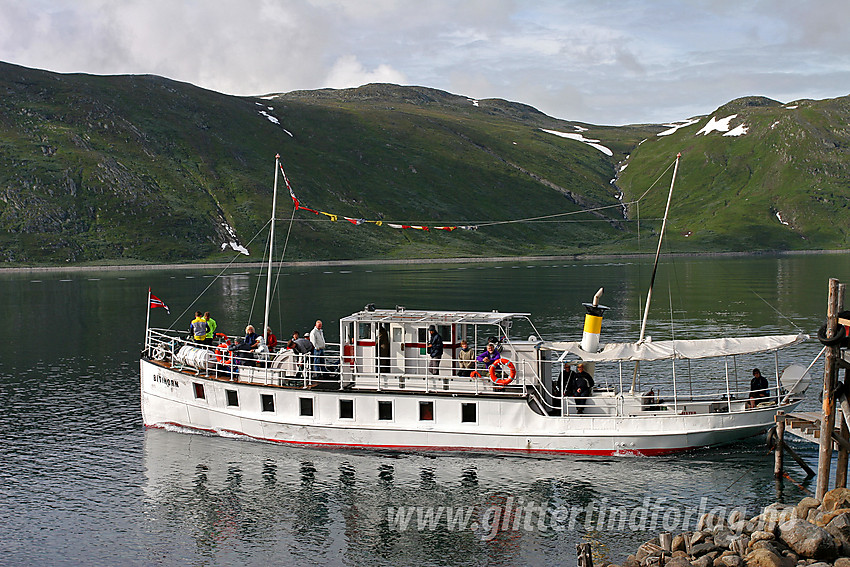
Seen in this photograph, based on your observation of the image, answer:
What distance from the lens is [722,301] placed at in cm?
9831

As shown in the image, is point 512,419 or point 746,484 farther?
point 512,419

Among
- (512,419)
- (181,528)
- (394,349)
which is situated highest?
(394,349)

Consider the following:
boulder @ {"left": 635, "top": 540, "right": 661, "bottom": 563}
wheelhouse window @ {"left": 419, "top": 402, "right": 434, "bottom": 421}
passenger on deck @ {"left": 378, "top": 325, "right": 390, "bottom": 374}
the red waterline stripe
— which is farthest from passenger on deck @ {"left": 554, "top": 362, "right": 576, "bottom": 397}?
boulder @ {"left": 635, "top": 540, "right": 661, "bottom": 563}

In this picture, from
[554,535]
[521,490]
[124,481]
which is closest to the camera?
[554,535]

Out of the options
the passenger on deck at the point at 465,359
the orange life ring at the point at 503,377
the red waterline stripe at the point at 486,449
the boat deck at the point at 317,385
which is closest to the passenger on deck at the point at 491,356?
the orange life ring at the point at 503,377

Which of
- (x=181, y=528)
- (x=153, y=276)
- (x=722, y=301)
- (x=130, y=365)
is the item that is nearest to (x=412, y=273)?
(x=153, y=276)

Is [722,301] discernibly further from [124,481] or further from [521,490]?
[124,481]

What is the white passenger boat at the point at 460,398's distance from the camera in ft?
107

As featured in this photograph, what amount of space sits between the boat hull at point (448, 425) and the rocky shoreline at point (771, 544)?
29.2ft

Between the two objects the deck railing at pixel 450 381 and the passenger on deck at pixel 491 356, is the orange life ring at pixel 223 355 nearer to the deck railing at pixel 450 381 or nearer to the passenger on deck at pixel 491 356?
the deck railing at pixel 450 381

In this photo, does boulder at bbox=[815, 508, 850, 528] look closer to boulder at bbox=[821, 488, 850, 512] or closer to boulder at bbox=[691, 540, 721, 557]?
boulder at bbox=[821, 488, 850, 512]

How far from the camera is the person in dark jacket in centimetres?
3403

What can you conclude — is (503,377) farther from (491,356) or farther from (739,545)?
(739,545)

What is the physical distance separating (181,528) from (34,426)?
17.1 meters
